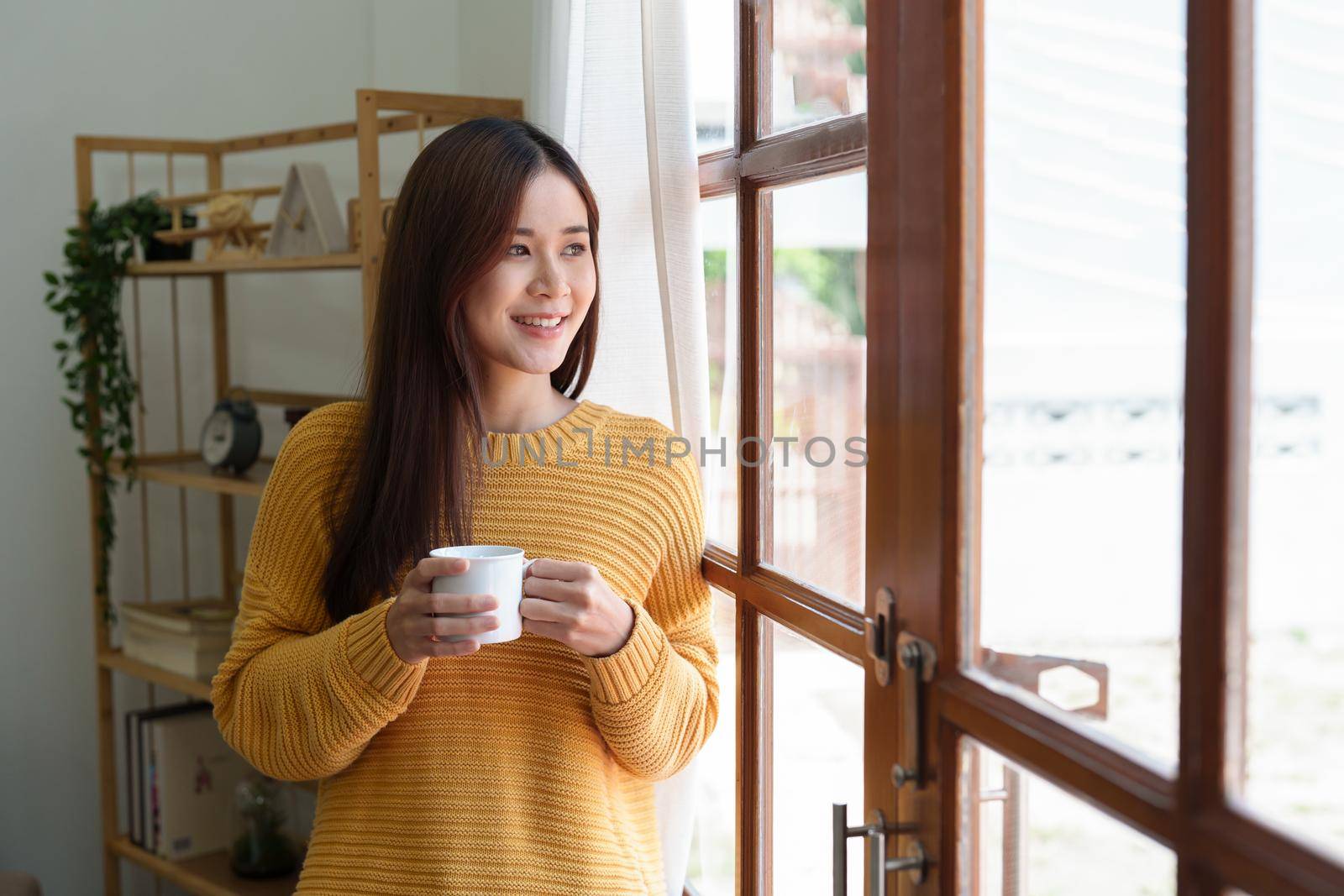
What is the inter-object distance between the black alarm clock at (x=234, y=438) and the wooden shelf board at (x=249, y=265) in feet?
0.88

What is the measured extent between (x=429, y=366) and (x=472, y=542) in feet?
0.63

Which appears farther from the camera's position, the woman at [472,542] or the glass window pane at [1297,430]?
the woman at [472,542]

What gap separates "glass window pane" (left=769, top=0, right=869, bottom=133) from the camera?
108cm

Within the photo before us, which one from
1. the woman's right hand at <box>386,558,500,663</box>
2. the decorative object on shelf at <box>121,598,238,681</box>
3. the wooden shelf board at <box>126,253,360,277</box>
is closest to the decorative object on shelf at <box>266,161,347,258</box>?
the wooden shelf board at <box>126,253,360,277</box>

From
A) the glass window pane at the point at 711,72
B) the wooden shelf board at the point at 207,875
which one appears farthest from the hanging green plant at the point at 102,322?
the glass window pane at the point at 711,72

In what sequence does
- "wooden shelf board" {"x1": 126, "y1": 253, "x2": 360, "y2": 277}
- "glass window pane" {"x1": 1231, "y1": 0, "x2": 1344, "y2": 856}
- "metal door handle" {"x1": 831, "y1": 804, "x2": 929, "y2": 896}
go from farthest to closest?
"wooden shelf board" {"x1": 126, "y1": 253, "x2": 360, "y2": 277}, "metal door handle" {"x1": 831, "y1": 804, "x2": 929, "y2": 896}, "glass window pane" {"x1": 1231, "y1": 0, "x2": 1344, "y2": 856}

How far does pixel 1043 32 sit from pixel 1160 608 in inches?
14.7

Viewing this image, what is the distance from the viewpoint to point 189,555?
2.69m

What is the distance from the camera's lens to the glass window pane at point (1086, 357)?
2.19 ft

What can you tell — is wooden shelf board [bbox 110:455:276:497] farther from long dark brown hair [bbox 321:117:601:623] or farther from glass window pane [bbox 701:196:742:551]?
glass window pane [bbox 701:196:742:551]

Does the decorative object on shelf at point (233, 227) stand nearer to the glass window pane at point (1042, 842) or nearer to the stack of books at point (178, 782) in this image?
the stack of books at point (178, 782)

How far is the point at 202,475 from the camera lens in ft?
7.56

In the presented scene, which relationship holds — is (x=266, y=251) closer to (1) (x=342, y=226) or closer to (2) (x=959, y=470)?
(1) (x=342, y=226)

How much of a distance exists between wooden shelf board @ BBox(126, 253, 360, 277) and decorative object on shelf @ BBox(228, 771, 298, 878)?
1.01 metres
